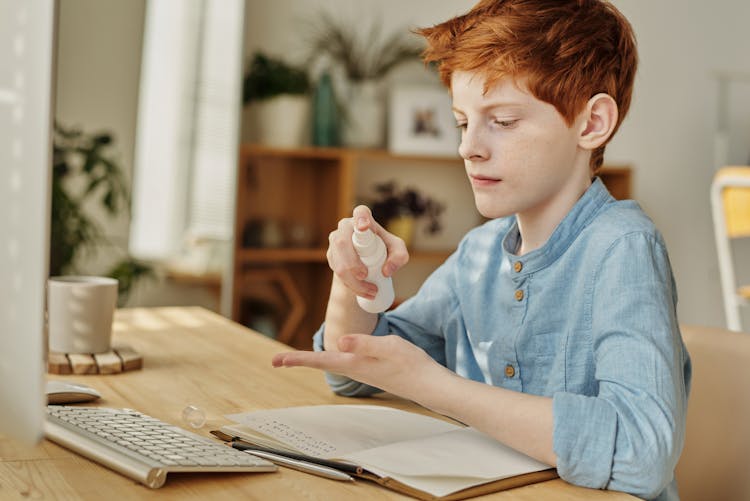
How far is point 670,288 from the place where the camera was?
1025 mm

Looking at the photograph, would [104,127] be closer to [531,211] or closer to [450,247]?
[450,247]

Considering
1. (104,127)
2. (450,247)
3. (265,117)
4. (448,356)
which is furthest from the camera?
(450,247)

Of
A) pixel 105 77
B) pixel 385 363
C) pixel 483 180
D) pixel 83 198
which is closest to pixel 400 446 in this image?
pixel 385 363

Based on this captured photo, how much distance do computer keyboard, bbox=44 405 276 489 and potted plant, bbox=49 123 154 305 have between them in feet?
8.10

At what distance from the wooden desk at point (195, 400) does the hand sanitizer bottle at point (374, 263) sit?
171mm

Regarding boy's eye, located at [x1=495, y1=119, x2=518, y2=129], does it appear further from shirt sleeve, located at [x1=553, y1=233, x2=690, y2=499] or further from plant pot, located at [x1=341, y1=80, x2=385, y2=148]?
plant pot, located at [x1=341, y1=80, x2=385, y2=148]

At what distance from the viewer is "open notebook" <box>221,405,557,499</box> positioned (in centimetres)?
84

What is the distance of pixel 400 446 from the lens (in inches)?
36.6

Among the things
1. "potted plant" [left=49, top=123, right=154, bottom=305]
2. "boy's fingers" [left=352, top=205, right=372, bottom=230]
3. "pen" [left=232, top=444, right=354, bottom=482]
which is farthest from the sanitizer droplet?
"potted plant" [left=49, top=123, right=154, bottom=305]

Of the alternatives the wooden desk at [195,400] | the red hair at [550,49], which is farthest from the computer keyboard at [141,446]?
the red hair at [550,49]

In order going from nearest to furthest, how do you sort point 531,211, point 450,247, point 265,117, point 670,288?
point 670,288 < point 531,211 < point 265,117 < point 450,247

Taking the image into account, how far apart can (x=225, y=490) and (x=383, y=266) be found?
0.31 m

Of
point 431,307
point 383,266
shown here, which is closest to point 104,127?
point 431,307

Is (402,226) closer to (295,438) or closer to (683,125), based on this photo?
(683,125)
